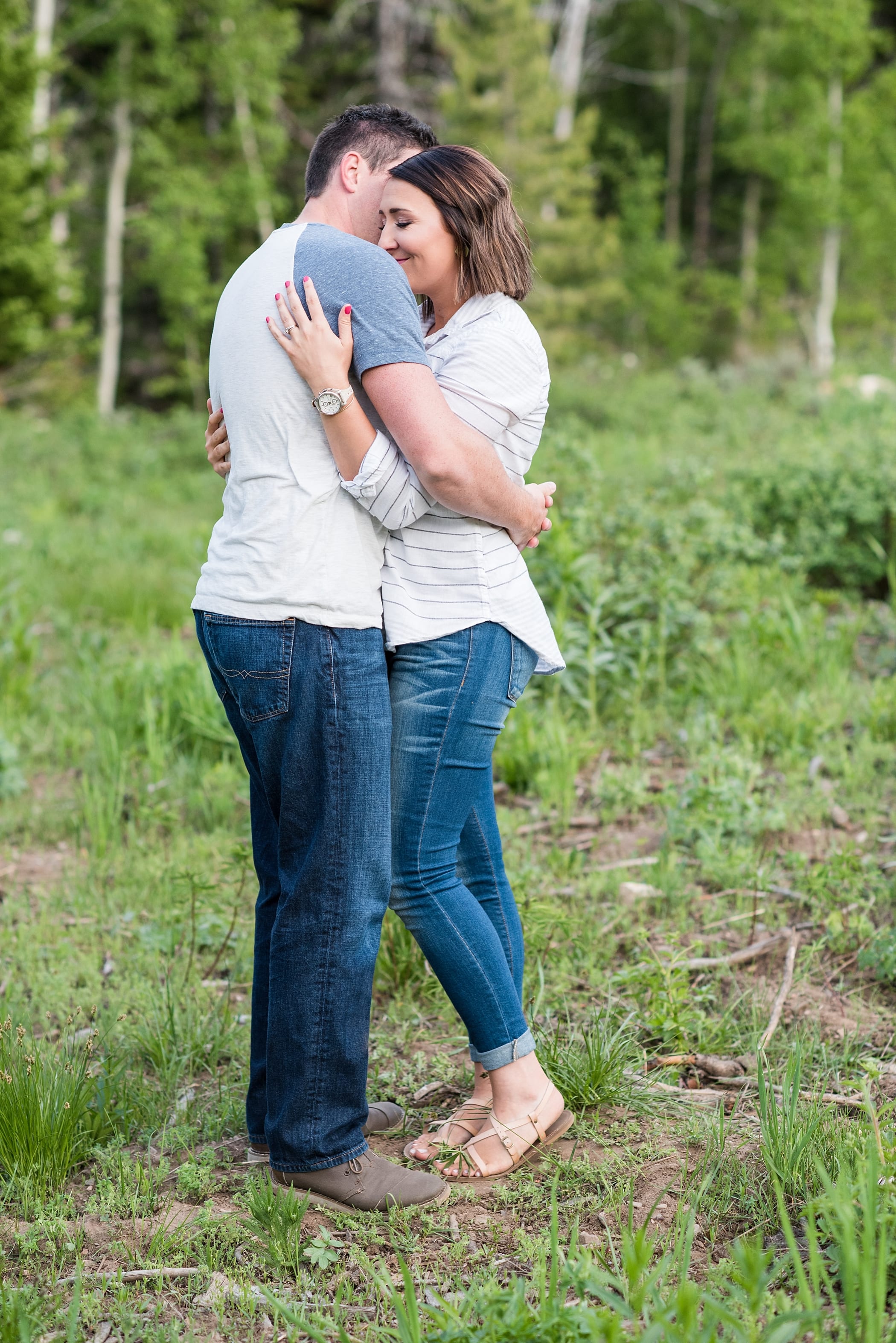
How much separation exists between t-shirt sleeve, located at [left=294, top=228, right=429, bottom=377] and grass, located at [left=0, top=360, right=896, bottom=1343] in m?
1.51

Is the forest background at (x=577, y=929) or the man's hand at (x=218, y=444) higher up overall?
the man's hand at (x=218, y=444)

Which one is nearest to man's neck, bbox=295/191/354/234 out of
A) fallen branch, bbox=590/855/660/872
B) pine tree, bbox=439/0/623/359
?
fallen branch, bbox=590/855/660/872

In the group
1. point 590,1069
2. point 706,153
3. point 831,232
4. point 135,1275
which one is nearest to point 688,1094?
point 590,1069

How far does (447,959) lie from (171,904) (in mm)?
1628

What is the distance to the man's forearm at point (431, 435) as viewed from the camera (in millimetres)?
2006

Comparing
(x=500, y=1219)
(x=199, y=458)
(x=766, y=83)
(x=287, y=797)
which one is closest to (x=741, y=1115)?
(x=500, y=1219)

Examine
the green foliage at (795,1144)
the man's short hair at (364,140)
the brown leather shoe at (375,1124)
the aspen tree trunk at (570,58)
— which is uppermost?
the aspen tree trunk at (570,58)

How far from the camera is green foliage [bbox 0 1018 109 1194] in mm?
2289

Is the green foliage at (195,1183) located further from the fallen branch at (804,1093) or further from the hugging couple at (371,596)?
the fallen branch at (804,1093)

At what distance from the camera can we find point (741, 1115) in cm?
251

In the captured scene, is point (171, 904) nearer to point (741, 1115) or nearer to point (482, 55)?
point (741, 1115)

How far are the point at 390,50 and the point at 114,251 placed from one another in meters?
5.63

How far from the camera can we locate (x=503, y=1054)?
237 centimetres

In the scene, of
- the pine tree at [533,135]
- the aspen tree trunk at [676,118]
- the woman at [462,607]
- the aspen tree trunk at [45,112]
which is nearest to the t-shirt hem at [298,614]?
the woman at [462,607]
